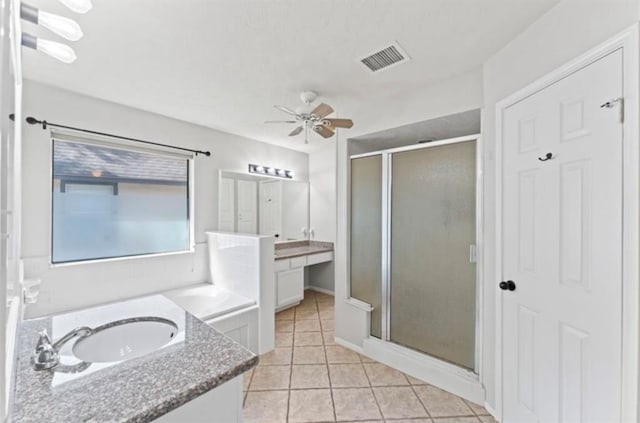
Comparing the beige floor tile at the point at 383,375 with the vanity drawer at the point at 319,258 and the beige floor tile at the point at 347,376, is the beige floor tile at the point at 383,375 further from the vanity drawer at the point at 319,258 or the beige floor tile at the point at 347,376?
the vanity drawer at the point at 319,258

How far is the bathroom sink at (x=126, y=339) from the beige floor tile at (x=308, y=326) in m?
2.18

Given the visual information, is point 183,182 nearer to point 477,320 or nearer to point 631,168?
point 477,320

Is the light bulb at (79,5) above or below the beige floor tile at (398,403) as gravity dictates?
above

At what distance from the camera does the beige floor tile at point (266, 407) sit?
1.82m

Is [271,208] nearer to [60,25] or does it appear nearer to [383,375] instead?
[383,375]

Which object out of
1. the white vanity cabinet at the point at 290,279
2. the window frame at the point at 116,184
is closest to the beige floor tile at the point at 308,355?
the white vanity cabinet at the point at 290,279

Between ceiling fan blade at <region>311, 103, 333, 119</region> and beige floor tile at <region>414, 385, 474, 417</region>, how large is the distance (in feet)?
7.70

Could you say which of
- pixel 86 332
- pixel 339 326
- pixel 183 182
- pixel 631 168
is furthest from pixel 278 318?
pixel 631 168

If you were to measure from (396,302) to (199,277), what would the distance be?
2366 millimetres

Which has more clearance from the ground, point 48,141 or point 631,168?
point 48,141

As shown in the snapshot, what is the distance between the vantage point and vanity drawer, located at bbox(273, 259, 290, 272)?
11.7 feet

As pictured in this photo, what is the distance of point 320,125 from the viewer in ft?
7.94

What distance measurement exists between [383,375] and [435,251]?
46.3 inches

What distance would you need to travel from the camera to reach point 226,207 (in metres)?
3.61
